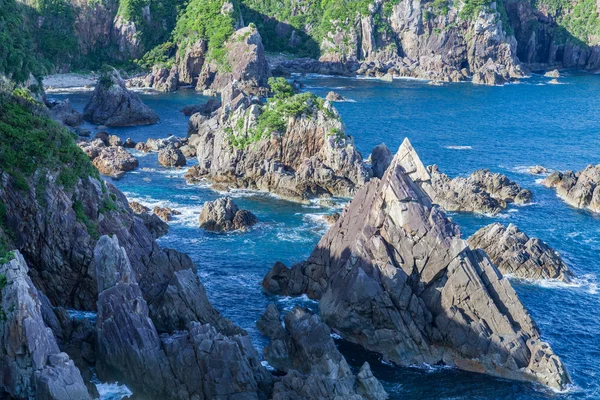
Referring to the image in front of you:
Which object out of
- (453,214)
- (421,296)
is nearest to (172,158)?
(453,214)

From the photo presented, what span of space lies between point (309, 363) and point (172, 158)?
67.5 m

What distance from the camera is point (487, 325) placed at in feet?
200

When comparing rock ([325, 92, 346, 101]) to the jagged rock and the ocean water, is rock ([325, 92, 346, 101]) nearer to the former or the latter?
the ocean water

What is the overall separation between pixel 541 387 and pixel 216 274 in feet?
109

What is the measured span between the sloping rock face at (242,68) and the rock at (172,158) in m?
59.1

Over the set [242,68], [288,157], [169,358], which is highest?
[242,68]

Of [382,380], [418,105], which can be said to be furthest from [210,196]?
[418,105]

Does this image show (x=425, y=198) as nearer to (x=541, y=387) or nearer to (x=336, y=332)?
(x=336, y=332)

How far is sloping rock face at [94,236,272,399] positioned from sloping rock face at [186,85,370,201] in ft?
161

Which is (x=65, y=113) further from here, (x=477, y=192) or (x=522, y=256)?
(x=522, y=256)

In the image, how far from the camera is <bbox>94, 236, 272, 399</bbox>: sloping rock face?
5150cm

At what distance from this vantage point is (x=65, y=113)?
14638 cm

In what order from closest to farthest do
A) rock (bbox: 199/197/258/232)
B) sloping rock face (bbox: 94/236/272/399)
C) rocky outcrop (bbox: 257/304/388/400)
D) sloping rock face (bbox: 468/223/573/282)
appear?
rocky outcrop (bbox: 257/304/388/400) < sloping rock face (bbox: 94/236/272/399) < sloping rock face (bbox: 468/223/573/282) < rock (bbox: 199/197/258/232)

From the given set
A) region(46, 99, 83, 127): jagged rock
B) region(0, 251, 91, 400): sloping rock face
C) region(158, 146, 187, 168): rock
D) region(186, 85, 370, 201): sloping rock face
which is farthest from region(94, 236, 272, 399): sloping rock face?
region(46, 99, 83, 127): jagged rock
